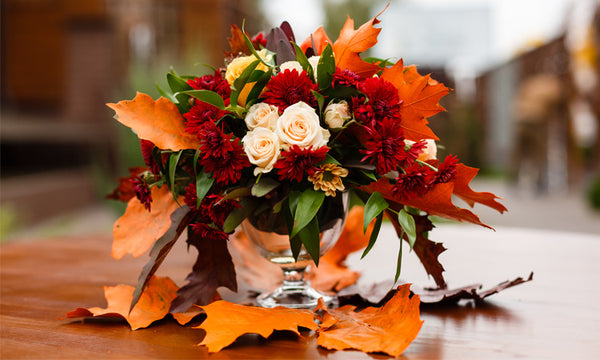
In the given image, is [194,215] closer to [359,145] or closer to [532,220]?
[359,145]

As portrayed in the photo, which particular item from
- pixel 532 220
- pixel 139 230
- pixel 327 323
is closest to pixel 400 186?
pixel 327 323

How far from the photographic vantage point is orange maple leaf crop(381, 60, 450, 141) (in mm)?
718

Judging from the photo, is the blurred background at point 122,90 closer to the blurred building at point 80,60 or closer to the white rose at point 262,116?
the blurred building at point 80,60

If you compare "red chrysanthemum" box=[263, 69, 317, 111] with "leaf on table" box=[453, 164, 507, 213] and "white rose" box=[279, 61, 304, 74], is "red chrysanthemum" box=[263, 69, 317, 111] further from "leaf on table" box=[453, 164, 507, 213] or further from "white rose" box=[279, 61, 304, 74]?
Answer: "leaf on table" box=[453, 164, 507, 213]

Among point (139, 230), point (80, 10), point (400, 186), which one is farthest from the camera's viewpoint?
point (80, 10)

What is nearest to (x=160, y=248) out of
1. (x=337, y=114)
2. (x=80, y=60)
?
(x=337, y=114)

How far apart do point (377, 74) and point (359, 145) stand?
111mm

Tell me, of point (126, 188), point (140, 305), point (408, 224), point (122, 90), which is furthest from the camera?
point (122, 90)

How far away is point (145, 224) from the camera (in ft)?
2.66

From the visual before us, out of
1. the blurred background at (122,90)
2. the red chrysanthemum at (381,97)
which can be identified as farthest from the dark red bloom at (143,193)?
the blurred background at (122,90)

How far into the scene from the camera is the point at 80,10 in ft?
20.7

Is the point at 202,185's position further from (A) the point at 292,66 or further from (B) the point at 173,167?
(A) the point at 292,66

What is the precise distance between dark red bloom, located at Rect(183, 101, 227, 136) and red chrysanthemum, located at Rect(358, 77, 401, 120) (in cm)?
18

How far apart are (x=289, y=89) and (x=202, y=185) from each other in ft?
0.52
